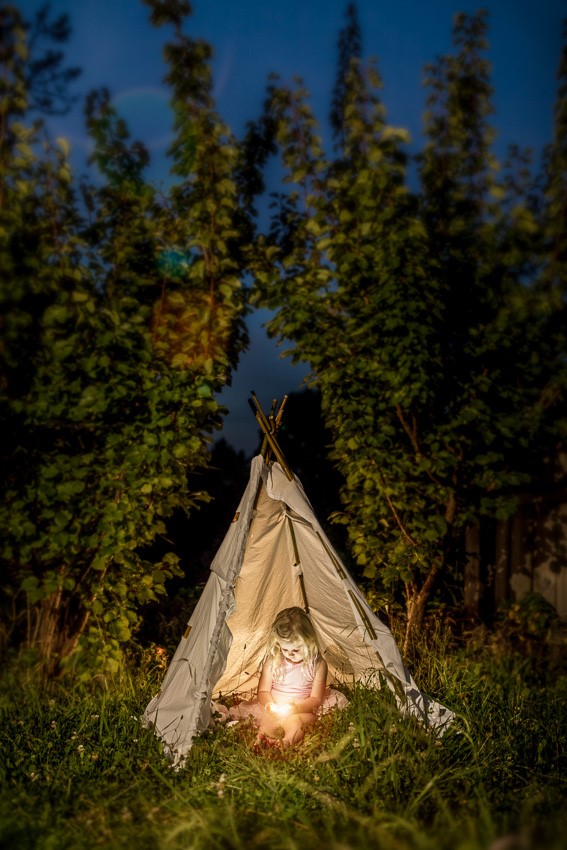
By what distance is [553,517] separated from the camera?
570 cm

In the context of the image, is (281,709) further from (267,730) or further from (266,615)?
(266,615)

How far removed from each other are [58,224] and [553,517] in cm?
488

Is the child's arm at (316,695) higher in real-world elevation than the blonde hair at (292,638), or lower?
lower

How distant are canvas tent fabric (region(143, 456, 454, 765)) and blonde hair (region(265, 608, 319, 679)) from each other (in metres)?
0.34

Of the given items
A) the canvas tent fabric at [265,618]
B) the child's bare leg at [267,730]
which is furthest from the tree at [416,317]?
the child's bare leg at [267,730]

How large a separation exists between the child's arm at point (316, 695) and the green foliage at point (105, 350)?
49.7 inches

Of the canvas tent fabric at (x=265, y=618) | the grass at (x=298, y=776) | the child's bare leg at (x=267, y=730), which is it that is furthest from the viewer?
the child's bare leg at (x=267, y=730)

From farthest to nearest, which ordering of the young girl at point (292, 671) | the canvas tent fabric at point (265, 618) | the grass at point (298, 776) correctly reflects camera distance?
the young girl at point (292, 671), the canvas tent fabric at point (265, 618), the grass at point (298, 776)

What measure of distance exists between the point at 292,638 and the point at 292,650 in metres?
0.09

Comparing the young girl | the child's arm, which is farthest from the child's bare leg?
the child's arm

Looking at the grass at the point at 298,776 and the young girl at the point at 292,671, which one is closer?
the grass at the point at 298,776

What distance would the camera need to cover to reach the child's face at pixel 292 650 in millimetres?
4445

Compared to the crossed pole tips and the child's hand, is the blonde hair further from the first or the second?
the crossed pole tips

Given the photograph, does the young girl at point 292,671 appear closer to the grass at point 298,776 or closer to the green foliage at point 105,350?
the grass at point 298,776
